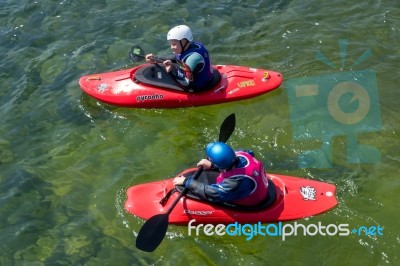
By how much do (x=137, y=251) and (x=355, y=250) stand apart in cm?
310

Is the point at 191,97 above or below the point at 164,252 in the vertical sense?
above

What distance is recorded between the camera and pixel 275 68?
10242mm

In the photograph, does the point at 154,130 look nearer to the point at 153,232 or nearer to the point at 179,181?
the point at 179,181

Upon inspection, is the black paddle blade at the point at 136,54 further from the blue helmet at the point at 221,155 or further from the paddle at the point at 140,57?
the blue helmet at the point at 221,155

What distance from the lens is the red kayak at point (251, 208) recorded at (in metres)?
6.84

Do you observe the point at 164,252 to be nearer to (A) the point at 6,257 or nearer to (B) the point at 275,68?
(A) the point at 6,257

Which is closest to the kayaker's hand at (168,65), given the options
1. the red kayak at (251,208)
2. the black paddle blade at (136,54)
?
the black paddle blade at (136,54)

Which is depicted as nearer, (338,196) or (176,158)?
(338,196)

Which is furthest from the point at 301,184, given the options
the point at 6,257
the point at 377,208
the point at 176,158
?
the point at 6,257

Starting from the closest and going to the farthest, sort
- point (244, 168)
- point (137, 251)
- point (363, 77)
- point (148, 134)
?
point (244, 168), point (137, 251), point (148, 134), point (363, 77)

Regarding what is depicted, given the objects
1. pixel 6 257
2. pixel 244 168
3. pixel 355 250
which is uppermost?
pixel 244 168

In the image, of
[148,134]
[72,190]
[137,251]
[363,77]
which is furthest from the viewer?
[363,77]

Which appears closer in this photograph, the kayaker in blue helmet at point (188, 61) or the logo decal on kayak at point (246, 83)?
the kayaker in blue helmet at point (188, 61)

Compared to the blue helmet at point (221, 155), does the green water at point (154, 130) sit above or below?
below
